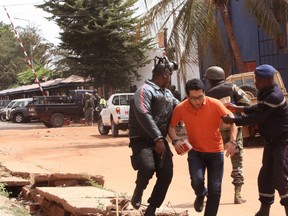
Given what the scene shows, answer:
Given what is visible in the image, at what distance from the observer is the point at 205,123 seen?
5.90m

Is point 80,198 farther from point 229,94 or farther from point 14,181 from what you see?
point 14,181

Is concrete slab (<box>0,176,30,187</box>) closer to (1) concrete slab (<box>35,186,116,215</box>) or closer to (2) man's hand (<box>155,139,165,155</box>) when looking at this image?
(1) concrete slab (<box>35,186,116,215</box>)

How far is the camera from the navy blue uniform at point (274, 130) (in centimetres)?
595

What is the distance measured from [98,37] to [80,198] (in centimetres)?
2930

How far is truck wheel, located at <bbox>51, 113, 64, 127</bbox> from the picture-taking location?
32812 mm

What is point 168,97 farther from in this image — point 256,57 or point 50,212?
point 256,57

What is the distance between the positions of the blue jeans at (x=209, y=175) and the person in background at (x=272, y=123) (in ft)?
1.41

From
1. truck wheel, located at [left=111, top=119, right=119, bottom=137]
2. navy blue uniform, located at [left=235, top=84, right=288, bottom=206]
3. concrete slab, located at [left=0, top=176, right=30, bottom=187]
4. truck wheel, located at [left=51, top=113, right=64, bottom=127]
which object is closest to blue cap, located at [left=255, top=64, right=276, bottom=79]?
navy blue uniform, located at [left=235, top=84, right=288, bottom=206]

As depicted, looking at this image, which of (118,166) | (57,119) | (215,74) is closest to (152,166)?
(215,74)

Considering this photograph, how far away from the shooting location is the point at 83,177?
8.99m

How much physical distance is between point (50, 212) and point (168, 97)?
2.82 metres

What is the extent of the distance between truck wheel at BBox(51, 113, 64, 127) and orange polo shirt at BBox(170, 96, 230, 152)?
2720 cm

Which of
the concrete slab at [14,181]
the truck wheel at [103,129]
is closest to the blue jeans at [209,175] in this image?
the concrete slab at [14,181]

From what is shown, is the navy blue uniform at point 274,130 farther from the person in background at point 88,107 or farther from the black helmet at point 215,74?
the person in background at point 88,107
